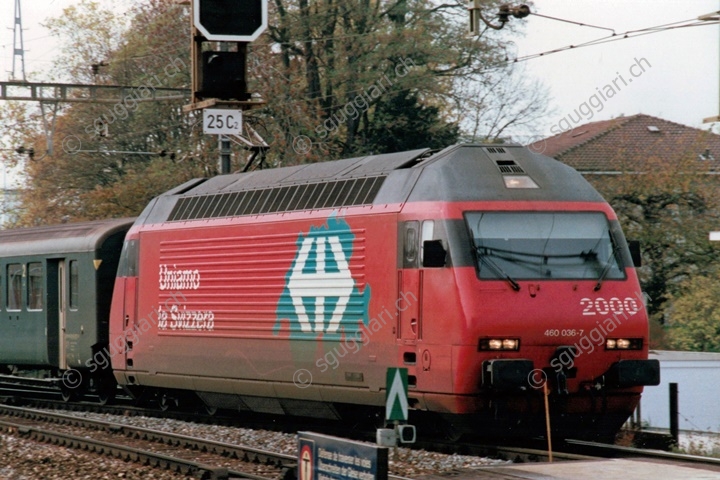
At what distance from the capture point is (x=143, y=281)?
Answer: 18.6 m

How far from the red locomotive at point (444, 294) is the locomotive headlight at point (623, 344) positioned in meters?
0.01

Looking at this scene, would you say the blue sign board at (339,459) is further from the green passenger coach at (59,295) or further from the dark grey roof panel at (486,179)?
the green passenger coach at (59,295)

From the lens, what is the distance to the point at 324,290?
47.5 feet

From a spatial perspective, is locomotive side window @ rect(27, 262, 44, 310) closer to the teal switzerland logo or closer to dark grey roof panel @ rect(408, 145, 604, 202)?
the teal switzerland logo

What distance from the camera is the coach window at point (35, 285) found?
72.4 ft

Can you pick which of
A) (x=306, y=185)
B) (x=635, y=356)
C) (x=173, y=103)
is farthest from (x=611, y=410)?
(x=173, y=103)

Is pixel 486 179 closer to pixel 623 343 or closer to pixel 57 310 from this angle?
pixel 623 343

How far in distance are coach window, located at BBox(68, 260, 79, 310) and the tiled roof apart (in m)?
20.6

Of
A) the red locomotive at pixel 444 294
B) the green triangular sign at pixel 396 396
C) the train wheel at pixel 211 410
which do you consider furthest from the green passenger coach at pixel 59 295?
the green triangular sign at pixel 396 396

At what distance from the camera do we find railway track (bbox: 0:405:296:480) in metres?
12.2

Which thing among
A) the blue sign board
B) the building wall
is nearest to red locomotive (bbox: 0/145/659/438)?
the blue sign board

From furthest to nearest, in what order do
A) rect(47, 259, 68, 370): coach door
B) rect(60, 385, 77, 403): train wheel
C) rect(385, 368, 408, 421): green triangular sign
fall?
rect(60, 385, 77, 403): train wheel, rect(47, 259, 68, 370): coach door, rect(385, 368, 408, 421): green triangular sign

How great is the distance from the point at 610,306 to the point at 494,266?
134 centimetres

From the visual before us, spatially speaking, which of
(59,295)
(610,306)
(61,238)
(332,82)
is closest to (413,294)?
(610,306)
